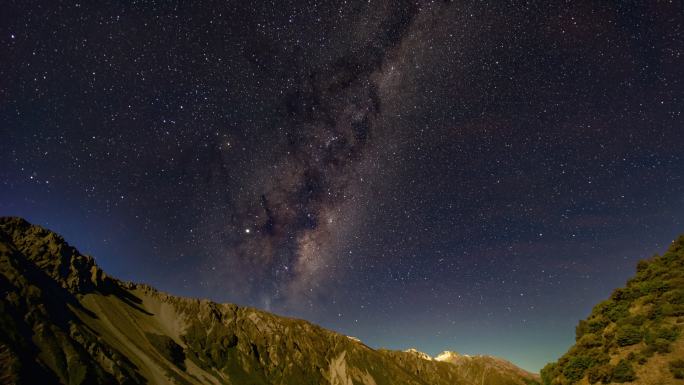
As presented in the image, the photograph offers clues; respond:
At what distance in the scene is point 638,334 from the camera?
25562mm

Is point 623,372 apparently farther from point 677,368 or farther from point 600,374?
point 677,368

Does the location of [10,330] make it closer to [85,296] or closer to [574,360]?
[85,296]

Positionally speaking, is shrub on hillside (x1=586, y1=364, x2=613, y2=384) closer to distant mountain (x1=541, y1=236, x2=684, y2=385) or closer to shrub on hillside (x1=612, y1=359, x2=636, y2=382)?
distant mountain (x1=541, y1=236, x2=684, y2=385)

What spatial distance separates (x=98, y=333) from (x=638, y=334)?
6100 inches

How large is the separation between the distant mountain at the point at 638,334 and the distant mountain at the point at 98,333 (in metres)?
107

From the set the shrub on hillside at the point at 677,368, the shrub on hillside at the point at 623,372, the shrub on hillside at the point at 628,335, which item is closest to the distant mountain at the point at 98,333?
the shrub on hillside at the point at 623,372

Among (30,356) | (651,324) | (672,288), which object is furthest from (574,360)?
(30,356)

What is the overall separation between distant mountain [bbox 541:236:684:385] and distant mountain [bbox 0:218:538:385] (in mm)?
106884

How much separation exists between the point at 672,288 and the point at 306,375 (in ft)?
639

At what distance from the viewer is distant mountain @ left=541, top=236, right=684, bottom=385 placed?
2295 centimetres

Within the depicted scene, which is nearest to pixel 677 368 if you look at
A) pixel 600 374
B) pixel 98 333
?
pixel 600 374

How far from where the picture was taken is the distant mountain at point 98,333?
3821 inches

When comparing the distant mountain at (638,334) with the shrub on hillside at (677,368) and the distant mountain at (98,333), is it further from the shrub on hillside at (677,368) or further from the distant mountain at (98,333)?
the distant mountain at (98,333)

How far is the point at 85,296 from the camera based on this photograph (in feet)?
495
